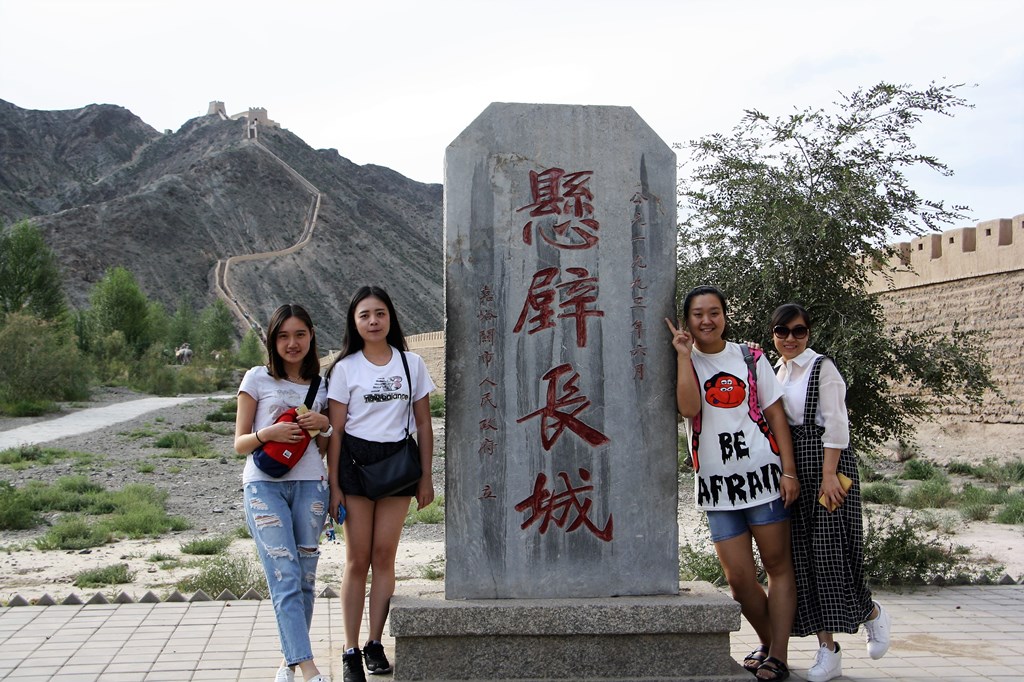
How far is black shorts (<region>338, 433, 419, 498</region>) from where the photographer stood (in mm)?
3791

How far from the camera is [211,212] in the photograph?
72062 mm

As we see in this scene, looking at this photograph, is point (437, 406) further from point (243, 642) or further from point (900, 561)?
point (243, 642)

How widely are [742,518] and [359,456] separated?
5.18ft

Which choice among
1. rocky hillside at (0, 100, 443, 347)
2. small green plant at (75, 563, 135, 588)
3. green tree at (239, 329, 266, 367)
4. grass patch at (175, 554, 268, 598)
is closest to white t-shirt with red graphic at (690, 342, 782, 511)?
grass patch at (175, 554, 268, 598)

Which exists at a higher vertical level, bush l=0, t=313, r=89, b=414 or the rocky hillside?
the rocky hillside

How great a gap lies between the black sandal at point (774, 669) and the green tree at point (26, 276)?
37073 millimetres

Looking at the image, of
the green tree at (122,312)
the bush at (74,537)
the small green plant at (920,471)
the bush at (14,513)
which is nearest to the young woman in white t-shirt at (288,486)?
the bush at (74,537)

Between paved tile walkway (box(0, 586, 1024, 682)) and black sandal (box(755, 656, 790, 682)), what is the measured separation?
26cm

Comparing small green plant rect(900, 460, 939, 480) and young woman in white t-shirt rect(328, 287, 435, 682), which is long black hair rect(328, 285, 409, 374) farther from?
small green plant rect(900, 460, 939, 480)

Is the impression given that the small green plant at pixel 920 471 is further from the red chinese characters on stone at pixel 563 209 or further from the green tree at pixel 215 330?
the green tree at pixel 215 330

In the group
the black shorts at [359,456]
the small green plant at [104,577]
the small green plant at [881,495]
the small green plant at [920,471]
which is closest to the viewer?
the black shorts at [359,456]

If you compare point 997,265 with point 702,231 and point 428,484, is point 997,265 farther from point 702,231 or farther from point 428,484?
point 428,484

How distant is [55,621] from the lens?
520 centimetres

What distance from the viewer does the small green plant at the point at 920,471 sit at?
13.1 metres
